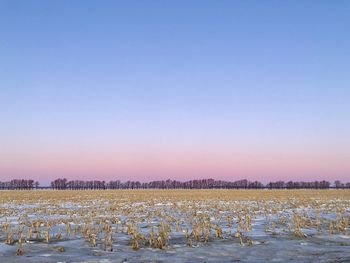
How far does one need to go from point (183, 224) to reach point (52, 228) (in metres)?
5.47

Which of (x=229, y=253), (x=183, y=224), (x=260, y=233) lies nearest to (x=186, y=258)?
(x=229, y=253)

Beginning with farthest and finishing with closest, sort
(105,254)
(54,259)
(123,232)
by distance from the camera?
(123,232), (105,254), (54,259)

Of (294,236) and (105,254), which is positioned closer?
(105,254)

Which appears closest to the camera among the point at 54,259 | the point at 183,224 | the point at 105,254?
the point at 54,259

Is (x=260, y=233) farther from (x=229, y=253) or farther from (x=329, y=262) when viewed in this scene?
(x=329, y=262)

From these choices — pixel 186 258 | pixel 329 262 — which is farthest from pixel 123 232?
pixel 329 262

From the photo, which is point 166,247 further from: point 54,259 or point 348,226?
point 348,226

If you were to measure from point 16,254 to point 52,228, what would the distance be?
5787 millimetres

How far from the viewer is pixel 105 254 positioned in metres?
9.77

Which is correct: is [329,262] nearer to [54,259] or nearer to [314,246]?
[314,246]

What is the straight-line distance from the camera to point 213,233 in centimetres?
1355

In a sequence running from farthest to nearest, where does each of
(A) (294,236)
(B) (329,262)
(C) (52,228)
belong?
(C) (52,228), (A) (294,236), (B) (329,262)

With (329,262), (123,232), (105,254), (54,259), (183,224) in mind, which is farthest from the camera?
(183,224)

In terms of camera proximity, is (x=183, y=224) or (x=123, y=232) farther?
(x=183, y=224)
